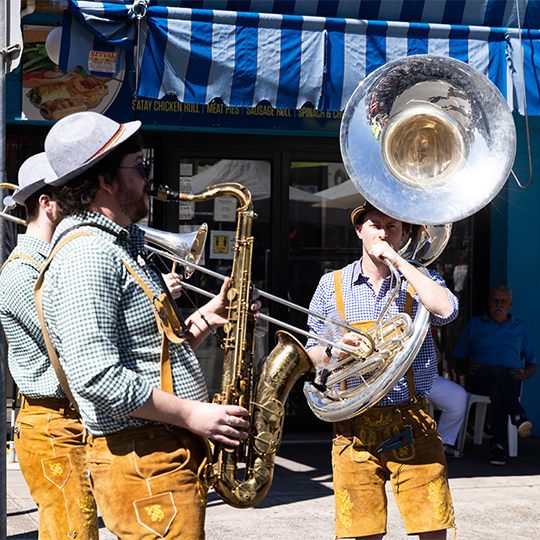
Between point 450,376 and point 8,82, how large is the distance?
494cm

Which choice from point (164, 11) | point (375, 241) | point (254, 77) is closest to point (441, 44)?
point (254, 77)

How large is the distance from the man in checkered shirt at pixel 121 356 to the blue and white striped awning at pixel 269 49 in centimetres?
275

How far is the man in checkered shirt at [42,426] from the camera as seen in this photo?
286cm

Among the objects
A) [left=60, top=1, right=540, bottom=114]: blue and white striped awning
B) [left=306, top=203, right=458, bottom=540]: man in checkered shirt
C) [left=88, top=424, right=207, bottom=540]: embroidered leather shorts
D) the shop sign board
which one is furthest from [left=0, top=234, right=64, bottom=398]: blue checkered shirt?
the shop sign board

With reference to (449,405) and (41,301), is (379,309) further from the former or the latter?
(449,405)

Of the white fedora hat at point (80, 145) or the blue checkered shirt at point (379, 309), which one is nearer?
the white fedora hat at point (80, 145)

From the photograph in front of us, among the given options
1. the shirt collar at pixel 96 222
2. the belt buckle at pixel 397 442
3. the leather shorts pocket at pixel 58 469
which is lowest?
the leather shorts pocket at pixel 58 469

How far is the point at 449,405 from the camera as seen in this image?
6.38m

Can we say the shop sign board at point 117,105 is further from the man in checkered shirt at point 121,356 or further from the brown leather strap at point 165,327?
the brown leather strap at point 165,327

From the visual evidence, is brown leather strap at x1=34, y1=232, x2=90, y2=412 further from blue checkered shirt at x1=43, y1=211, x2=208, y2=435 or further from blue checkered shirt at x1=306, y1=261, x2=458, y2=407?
blue checkered shirt at x1=306, y1=261, x2=458, y2=407

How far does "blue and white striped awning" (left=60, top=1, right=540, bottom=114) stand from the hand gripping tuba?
5.50 ft

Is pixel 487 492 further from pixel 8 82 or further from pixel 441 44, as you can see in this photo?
pixel 8 82

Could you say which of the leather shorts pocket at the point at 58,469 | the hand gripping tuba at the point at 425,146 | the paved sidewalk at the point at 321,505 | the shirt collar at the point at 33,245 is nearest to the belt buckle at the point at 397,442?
the hand gripping tuba at the point at 425,146

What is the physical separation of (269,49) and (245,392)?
322cm
